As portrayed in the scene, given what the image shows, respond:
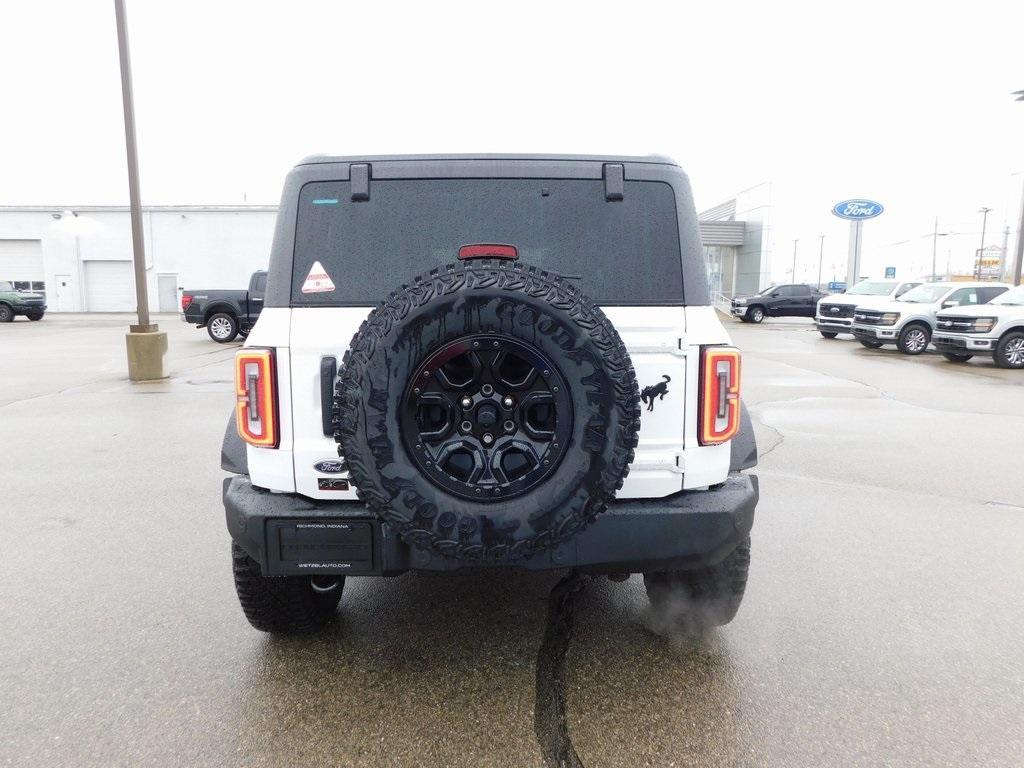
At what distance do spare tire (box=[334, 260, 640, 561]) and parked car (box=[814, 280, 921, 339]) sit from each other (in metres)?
19.7

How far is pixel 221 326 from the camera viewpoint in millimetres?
19516

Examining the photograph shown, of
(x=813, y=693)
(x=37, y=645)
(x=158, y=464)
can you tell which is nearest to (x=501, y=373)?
(x=813, y=693)

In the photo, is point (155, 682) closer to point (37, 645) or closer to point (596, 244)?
point (37, 645)

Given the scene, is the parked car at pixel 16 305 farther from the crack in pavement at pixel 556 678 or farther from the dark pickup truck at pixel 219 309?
the crack in pavement at pixel 556 678

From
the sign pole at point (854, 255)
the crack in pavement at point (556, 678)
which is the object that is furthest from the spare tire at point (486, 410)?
the sign pole at point (854, 255)

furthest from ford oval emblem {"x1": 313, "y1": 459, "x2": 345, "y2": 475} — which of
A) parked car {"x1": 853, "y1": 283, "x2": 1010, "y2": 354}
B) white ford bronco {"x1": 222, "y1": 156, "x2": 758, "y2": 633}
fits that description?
parked car {"x1": 853, "y1": 283, "x2": 1010, "y2": 354}

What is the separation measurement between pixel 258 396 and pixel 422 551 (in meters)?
0.85

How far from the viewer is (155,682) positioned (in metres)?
2.93

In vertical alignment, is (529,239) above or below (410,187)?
below

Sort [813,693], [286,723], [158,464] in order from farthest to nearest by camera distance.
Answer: [158,464] < [813,693] < [286,723]

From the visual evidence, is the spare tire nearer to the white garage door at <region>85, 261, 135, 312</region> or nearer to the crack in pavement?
the crack in pavement

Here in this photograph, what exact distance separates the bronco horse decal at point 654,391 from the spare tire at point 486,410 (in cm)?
29

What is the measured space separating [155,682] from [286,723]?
67 cm

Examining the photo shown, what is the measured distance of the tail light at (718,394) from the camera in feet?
9.07
